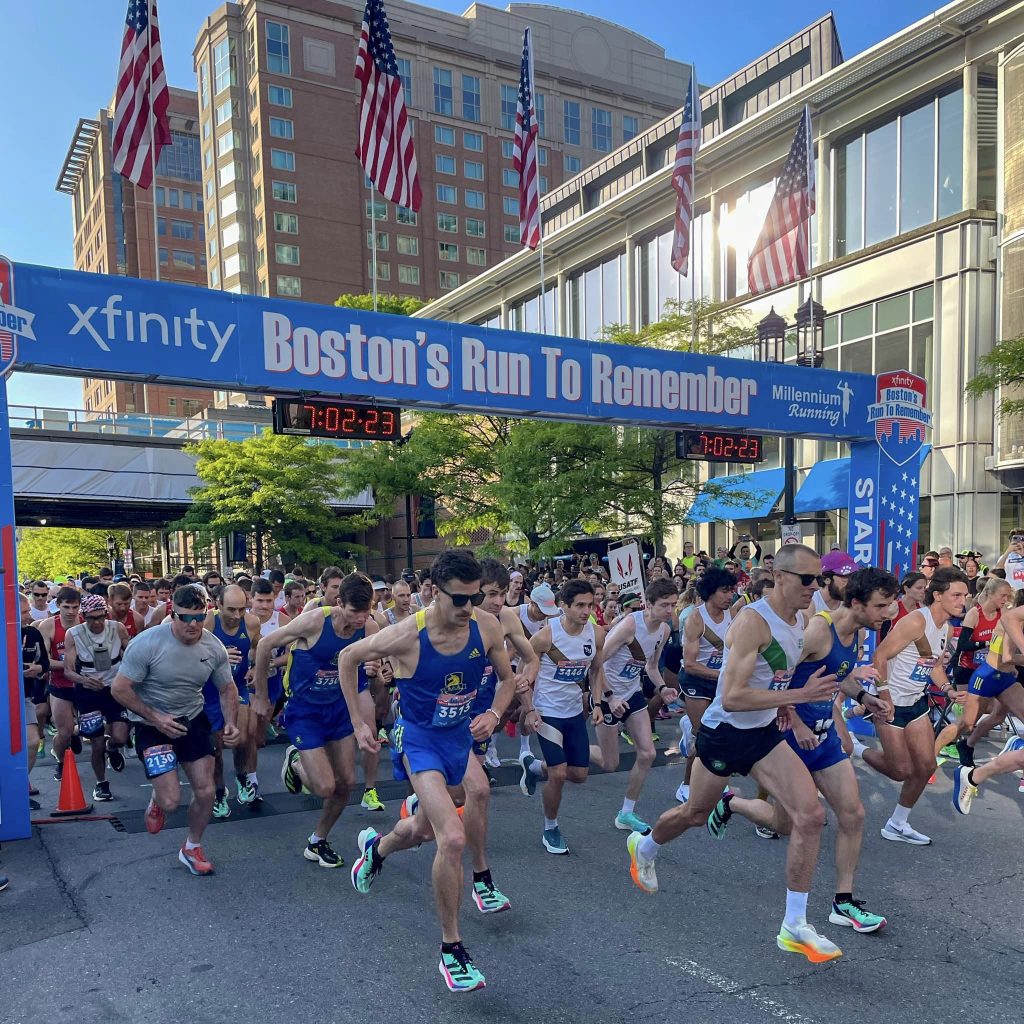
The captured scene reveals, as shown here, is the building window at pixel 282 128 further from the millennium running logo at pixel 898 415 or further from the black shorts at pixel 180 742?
the black shorts at pixel 180 742

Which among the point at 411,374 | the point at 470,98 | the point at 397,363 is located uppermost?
the point at 470,98

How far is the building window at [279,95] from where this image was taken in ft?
220

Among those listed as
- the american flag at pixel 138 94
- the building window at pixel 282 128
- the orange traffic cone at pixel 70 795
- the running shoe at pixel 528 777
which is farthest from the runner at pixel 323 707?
the building window at pixel 282 128

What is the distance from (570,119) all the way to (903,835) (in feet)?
277

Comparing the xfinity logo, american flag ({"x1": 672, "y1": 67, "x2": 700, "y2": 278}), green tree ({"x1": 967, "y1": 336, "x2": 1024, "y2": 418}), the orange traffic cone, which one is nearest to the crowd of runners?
the orange traffic cone

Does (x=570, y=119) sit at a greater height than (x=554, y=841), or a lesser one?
greater

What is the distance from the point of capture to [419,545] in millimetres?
49469

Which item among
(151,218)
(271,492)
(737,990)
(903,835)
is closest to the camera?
(737,990)

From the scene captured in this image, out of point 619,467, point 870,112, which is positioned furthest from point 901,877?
point 870,112

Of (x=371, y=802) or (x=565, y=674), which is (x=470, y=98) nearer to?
(x=371, y=802)

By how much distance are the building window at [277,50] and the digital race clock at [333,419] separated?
66.8 metres

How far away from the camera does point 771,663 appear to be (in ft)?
15.8

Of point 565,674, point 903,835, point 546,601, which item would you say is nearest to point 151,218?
point 546,601

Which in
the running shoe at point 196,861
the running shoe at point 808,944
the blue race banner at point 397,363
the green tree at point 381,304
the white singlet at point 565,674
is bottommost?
the running shoe at point 196,861
